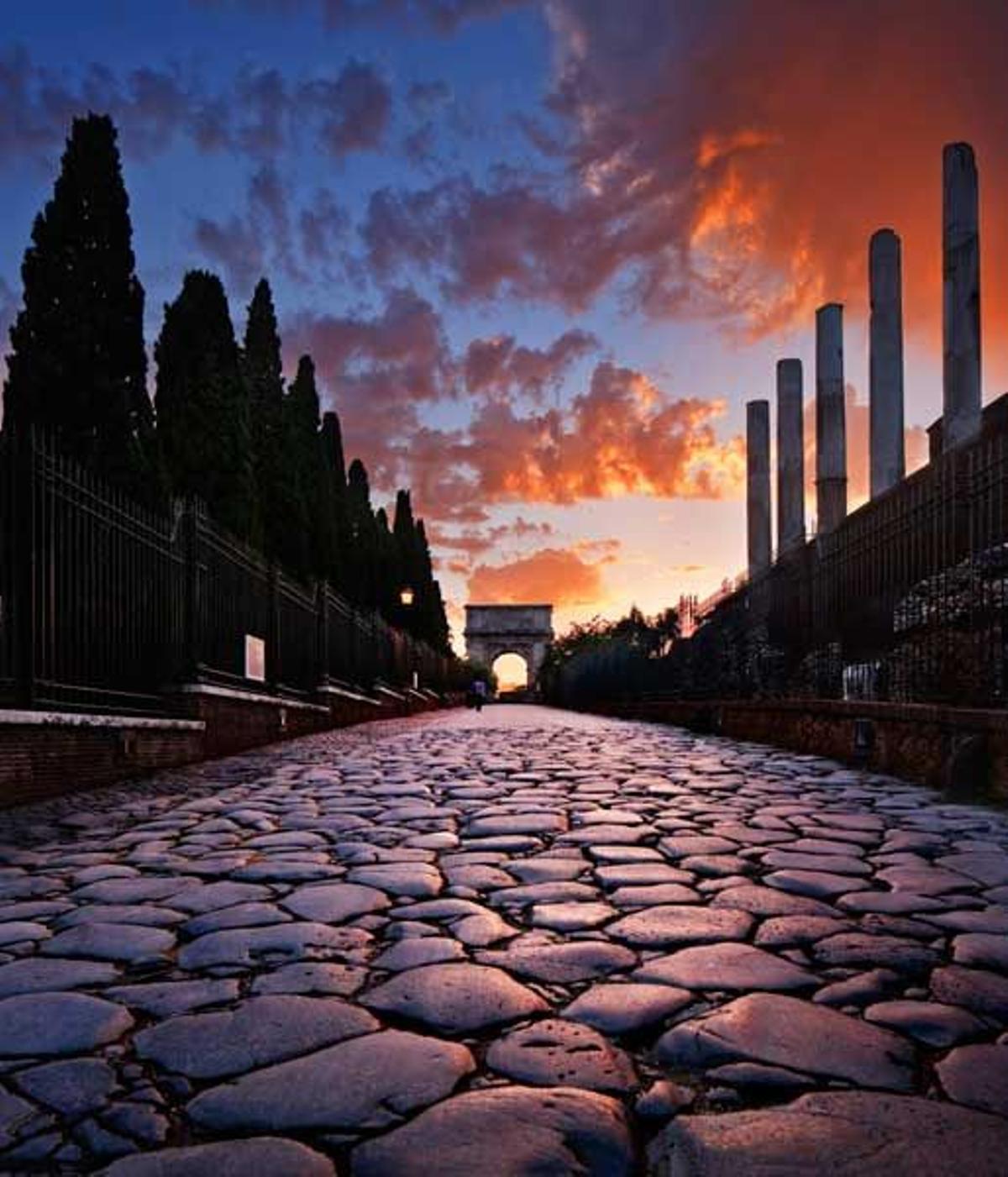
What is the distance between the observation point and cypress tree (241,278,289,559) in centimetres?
2206

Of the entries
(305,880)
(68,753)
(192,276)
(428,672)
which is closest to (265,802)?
(68,753)

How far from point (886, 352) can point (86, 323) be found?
45.3 ft

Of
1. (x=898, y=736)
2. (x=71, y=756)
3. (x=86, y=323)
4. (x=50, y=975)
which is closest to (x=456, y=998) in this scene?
(x=50, y=975)

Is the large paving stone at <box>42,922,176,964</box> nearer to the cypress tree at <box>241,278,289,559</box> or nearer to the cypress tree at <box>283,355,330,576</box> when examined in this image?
the cypress tree at <box>241,278,289,559</box>

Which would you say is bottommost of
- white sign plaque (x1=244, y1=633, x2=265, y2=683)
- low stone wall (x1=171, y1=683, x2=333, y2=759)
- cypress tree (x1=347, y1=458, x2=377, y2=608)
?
low stone wall (x1=171, y1=683, x2=333, y2=759)

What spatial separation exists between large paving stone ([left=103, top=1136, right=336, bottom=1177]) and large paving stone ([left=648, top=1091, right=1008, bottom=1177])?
1.82ft

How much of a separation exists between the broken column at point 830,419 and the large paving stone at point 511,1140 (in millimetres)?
18448

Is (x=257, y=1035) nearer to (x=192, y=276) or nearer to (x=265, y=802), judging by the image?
(x=265, y=802)

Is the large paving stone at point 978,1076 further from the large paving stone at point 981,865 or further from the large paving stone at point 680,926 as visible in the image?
the large paving stone at point 981,865

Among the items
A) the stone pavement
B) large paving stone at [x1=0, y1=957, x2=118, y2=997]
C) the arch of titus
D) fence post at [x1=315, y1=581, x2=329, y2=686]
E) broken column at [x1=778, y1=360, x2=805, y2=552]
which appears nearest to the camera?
the stone pavement

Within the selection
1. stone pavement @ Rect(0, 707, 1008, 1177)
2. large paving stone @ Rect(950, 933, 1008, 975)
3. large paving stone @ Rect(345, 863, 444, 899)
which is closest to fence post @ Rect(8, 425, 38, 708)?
stone pavement @ Rect(0, 707, 1008, 1177)

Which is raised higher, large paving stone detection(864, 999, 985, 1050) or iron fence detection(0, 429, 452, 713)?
iron fence detection(0, 429, 452, 713)

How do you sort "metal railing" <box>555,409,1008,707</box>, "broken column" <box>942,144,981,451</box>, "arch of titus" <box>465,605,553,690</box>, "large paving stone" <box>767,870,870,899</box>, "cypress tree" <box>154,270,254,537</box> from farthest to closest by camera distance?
"arch of titus" <box>465,605,553,690</box> → "cypress tree" <box>154,270,254,537</box> → "broken column" <box>942,144,981,451</box> → "metal railing" <box>555,409,1008,707</box> → "large paving stone" <box>767,870,870,899</box>

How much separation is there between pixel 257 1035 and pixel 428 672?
125ft
